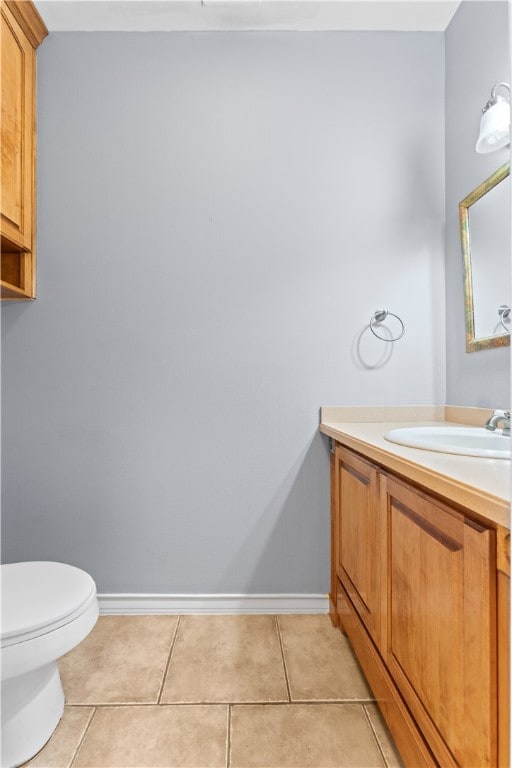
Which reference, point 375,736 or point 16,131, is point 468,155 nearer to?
point 16,131

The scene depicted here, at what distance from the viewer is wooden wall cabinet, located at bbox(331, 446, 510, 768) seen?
67cm

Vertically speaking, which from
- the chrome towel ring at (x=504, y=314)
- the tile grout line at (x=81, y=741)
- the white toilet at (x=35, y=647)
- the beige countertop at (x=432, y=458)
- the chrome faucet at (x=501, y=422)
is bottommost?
the tile grout line at (x=81, y=741)

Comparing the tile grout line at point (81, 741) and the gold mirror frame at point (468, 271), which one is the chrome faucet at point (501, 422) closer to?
the gold mirror frame at point (468, 271)

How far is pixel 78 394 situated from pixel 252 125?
1399mm

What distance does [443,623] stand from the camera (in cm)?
83

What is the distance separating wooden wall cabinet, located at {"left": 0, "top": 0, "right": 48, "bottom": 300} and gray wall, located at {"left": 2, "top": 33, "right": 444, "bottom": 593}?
6 cm

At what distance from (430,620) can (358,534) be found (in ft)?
1.79

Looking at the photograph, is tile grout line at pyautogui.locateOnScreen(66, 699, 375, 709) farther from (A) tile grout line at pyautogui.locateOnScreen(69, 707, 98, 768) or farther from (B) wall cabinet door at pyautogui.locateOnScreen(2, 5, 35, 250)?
(B) wall cabinet door at pyautogui.locateOnScreen(2, 5, 35, 250)

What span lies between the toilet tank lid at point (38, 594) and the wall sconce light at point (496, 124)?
189 centimetres

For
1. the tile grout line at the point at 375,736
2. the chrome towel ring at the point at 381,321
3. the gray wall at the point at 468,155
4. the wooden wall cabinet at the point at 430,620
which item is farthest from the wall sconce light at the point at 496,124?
the tile grout line at the point at 375,736

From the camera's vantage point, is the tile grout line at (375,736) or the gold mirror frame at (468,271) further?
the gold mirror frame at (468,271)

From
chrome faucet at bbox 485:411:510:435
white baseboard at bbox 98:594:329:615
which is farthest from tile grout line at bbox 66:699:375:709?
chrome faucet at bbox 485:411:510:435

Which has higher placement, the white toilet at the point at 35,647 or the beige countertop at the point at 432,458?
the beige countertop at the point at 432,458

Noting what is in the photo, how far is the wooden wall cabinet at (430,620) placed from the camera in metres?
0.67
